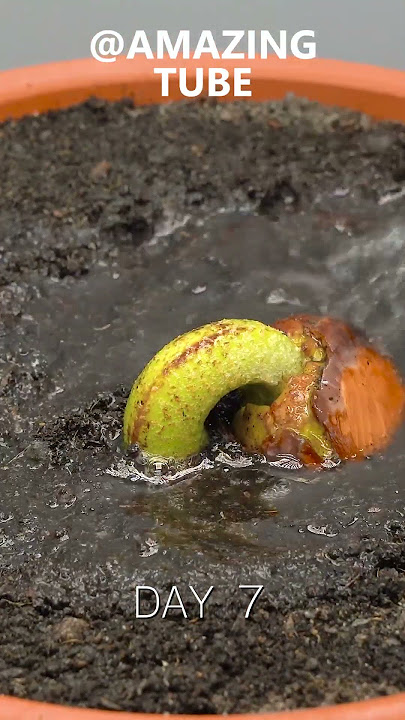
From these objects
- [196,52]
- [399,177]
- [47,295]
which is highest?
[196,52]

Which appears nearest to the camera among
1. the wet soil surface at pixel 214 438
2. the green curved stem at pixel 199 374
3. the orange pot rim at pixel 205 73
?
the wet soil surface at pixel 214 438

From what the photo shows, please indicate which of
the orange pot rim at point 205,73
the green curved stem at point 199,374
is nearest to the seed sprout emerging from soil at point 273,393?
the green curved stem at point 199,374

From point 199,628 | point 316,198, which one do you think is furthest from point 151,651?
point 316,198

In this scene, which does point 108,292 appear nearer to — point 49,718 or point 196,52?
point 196,52

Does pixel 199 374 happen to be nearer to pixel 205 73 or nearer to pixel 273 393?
pixel 273 393

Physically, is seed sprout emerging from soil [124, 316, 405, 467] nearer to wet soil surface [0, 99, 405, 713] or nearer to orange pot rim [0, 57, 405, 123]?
wet soil surface [0, 99, 405, 713]

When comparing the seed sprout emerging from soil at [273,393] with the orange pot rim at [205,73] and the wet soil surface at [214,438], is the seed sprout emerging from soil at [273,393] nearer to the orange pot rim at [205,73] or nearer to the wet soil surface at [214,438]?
the wet soil surface at [214,438]
